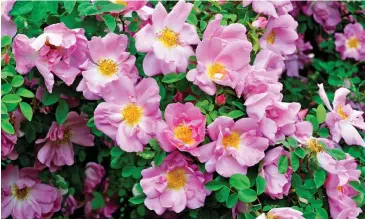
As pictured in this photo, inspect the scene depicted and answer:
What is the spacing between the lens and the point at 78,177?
2.10 metres

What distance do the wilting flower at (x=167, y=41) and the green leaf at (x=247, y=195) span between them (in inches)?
12.9

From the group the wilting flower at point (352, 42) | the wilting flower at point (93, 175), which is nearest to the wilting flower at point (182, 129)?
the wilting flower at point (93, 175)

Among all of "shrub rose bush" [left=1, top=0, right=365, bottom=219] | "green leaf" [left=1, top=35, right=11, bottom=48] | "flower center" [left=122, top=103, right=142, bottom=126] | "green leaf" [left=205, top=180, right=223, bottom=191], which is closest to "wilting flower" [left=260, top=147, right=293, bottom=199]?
"shrub rose bush" [left=1, top=0, right=365, bottom=219]

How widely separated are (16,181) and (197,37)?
2.16 feet

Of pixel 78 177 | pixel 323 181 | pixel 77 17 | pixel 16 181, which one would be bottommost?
pixel 78 177

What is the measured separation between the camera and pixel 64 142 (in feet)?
5.79

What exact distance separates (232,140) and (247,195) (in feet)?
0.44

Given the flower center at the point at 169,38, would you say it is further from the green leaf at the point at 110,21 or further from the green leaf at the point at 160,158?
the green leaf at the point at 160,158

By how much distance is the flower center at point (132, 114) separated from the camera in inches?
58.3

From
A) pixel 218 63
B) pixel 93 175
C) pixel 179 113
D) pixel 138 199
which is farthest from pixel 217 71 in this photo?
pixel 93 175

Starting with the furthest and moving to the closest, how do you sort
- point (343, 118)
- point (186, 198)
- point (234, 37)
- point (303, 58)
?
point (303, 58)
point (343, 118)
point (234, 37)
point (186, 198)

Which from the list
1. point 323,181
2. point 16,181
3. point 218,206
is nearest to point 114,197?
point 16,181

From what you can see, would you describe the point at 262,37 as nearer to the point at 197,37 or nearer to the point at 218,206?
the point at 197,37

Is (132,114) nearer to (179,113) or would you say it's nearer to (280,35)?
(179,113)
